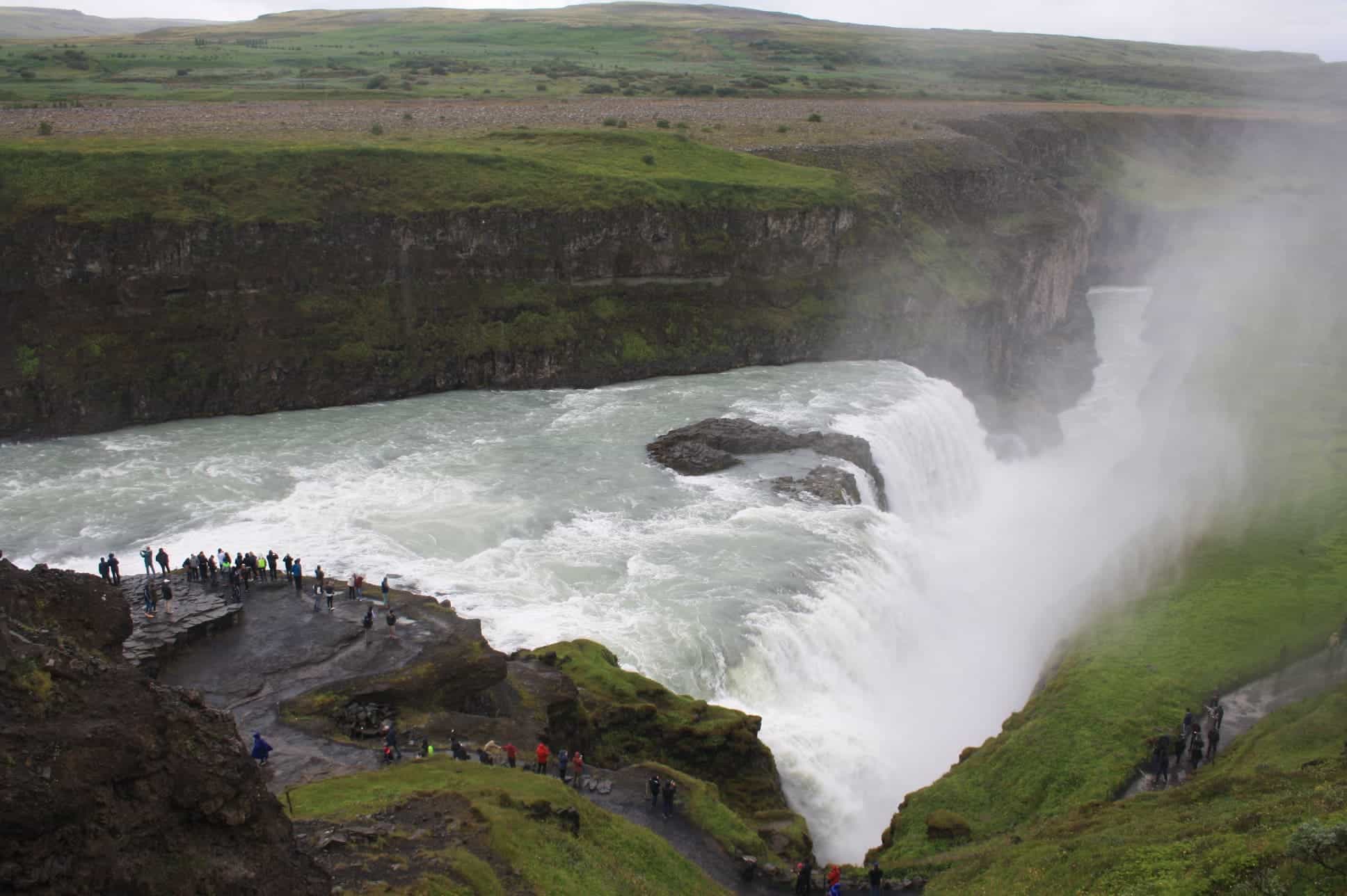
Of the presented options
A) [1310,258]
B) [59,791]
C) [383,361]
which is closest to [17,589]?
[59,791]

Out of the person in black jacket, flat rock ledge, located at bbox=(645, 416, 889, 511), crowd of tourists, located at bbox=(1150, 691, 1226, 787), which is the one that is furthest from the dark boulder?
the person in black jacket

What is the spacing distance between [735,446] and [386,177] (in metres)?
27.8

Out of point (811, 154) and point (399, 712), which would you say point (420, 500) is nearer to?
point (399, 712)

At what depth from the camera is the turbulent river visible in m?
36.7

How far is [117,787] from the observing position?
1496 cm

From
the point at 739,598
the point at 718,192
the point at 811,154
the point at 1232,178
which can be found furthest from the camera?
the point at 1232,178

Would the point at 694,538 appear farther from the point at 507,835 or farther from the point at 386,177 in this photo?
the point at 386,177

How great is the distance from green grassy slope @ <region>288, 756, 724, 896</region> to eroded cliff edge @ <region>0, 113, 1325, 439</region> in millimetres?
37175

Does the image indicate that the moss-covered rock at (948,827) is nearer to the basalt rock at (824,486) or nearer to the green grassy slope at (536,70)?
the basalt rock at (824,486)

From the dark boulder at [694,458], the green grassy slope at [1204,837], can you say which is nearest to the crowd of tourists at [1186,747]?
the green grassy slope at [1204,837]

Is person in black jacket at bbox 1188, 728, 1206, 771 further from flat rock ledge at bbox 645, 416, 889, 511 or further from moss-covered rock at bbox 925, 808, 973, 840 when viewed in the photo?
flat rock ledge at bbox 645, 416, 889, 511

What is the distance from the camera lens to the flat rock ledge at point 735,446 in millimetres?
52281

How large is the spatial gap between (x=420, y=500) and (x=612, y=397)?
20.2m

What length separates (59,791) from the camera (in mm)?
14141
